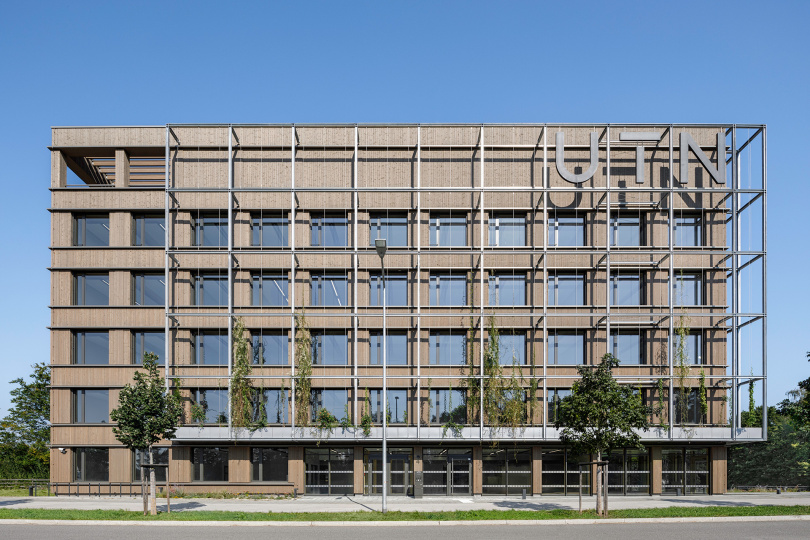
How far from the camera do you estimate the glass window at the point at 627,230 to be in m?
33.8

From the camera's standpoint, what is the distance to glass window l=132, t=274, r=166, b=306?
3375 cm

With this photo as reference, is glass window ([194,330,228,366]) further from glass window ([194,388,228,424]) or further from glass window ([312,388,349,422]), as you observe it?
glass window ([312,388,349,422])

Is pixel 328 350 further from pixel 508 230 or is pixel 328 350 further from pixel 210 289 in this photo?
pixel 508 230

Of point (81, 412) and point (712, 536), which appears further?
Answer: point (81, 412)

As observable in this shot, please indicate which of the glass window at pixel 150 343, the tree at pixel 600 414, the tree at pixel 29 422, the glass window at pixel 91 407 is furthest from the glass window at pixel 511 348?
the tree at pixel 29 422

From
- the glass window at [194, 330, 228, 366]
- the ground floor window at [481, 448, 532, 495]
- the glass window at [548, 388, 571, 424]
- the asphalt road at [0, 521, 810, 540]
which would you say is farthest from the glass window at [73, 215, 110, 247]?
the glass window at [548, 388, 571, 424]

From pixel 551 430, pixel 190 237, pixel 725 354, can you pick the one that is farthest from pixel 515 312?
pixel 190 237

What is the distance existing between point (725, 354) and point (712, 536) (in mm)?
15952

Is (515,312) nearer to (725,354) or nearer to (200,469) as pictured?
(725,354)

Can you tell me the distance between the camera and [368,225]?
1324 inches

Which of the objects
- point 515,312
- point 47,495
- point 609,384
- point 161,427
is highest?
point 515,312

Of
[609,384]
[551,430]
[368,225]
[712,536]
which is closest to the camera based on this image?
[712,536]

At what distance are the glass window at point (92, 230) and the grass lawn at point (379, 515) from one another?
14.4m

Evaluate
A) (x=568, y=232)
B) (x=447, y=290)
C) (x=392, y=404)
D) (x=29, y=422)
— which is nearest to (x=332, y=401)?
(x=392, y=404)
